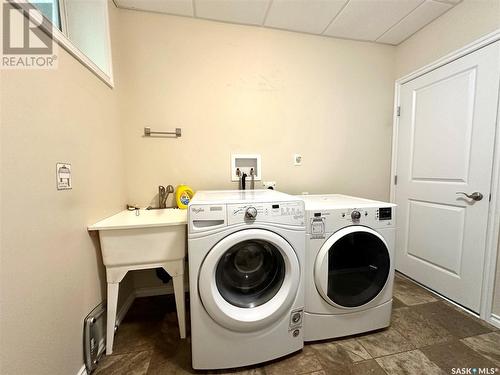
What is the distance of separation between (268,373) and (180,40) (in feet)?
7.74

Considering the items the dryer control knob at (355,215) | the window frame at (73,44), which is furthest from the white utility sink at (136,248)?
the dryer control knob at (355,215)

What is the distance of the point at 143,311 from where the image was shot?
64.1 inches

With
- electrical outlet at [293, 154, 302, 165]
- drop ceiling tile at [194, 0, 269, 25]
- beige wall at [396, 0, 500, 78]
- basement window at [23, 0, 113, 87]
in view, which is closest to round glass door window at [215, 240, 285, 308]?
electrical outlet at [293, 154, 302, 165]

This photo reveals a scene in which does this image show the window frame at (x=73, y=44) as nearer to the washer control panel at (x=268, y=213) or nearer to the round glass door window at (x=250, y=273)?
the washer control panel at (x=268, y=213)

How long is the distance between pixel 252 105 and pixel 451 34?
1.63 metres

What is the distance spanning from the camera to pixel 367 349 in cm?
124

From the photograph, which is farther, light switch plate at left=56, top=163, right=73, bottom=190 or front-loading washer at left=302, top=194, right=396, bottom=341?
front-loading washer at left=302, top=194, right=396, bottom=341

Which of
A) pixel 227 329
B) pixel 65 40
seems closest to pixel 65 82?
pixel 65 40

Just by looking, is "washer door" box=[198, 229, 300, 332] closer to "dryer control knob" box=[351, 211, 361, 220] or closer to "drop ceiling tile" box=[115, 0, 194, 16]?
"dryer control knob" box=[351, 211, 361, 220]

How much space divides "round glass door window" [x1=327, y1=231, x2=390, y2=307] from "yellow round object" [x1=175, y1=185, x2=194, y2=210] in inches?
43.9

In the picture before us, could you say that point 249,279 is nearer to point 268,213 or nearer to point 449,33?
point 268,213

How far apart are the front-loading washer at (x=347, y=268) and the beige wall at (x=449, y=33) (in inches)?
56.1

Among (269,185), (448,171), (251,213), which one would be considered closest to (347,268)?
(251,213)

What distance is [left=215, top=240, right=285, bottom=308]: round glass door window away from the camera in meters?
1.13
